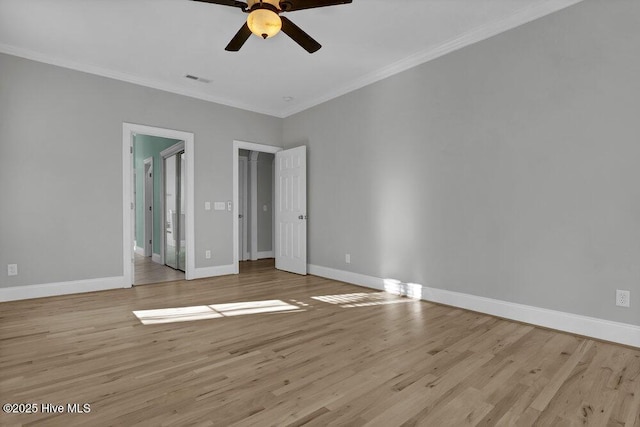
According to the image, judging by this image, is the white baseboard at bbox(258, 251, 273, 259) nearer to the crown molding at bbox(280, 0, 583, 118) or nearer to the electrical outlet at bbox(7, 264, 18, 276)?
the crown molding at bbox(280, 0, 583, 118)

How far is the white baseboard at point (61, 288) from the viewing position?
3.89m

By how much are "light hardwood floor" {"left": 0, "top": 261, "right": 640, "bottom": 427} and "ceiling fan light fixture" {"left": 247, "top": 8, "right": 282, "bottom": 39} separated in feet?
7.96

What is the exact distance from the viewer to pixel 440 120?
3.85 metres

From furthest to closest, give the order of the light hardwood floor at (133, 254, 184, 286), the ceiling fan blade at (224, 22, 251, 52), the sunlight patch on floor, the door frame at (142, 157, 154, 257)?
1. the door frame at (142, 157, 154, 257)
2. the light hardwood floor at (133, 254, 184, 286)
3. the sunlight patch on floor
4. the ceiling fan blade at (224, 22, 251, 52)

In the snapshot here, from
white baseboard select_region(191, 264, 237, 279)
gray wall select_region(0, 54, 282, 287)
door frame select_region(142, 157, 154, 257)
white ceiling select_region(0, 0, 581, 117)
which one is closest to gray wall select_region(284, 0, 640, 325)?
white ceiling select_region(0, 0, 581, 117)

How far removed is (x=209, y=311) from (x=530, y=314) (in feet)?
10.4

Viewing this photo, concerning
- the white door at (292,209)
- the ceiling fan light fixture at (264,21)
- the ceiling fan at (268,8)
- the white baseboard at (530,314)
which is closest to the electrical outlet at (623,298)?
the white baseboard at (530,314)

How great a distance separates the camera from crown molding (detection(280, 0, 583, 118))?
3016mm

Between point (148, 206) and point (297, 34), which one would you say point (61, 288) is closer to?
point (148, 206)

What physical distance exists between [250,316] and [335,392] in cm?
163

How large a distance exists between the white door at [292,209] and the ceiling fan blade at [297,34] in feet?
8.59

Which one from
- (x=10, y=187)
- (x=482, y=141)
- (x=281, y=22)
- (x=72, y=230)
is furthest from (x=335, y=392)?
(x=10, y=187)

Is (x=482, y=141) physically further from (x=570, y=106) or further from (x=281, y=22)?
(x=281, y=22)

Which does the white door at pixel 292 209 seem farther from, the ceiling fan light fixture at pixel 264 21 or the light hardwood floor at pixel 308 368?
the ceiling fan light fixture at pixel 264 21
